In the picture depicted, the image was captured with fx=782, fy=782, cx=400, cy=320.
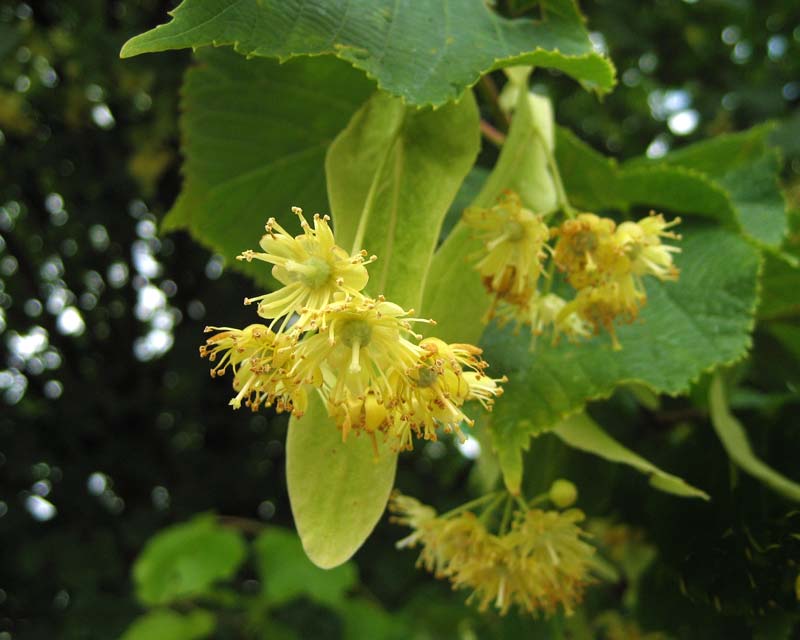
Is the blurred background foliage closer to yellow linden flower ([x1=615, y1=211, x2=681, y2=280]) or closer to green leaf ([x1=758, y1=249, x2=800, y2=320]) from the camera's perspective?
green leaf ([x1=758, y1=249, x2=800, y2=320])

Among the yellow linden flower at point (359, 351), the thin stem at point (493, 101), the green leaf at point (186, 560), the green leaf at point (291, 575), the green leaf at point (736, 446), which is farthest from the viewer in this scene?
the green leaf at point (291, 575)

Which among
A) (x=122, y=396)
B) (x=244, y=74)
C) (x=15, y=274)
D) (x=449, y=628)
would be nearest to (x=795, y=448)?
(x=244, y=74)

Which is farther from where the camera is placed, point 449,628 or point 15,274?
point 15,274

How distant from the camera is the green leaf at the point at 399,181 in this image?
1.68 feet

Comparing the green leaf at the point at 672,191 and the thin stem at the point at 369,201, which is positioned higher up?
the thin stem at the point at 369,201

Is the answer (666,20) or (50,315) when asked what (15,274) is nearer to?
(50,315)

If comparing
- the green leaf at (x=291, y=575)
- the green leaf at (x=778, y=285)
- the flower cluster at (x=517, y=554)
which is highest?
the green leaf at (x=778, y=285)

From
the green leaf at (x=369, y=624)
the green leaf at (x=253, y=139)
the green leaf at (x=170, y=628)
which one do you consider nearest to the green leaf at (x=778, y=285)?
the green leaf at (x=253, y=139)

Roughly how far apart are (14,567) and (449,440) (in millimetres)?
1432

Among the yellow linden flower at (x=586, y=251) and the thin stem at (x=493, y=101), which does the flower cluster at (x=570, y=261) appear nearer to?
the yellow linden flower at (x=586, y=251)

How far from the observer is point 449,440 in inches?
78.3

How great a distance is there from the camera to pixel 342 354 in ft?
1.52

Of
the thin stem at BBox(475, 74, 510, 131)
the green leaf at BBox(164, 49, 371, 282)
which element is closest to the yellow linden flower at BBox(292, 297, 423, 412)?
the green leaf at BBox(164, 49, 371, 282)

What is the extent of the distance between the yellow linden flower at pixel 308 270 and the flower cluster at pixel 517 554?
0.31m
